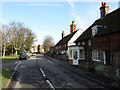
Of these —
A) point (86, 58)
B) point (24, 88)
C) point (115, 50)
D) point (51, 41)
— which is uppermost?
point (51, 41)

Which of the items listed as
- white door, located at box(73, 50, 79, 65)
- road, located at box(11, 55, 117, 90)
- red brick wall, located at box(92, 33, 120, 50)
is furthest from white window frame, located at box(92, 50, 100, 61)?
A: road, located at box(11, 55, 117, 90)

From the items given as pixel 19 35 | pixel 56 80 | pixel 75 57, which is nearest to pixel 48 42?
pixel 19 35

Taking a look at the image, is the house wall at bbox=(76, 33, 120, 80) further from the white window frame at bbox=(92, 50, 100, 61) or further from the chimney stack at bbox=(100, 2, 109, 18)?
the chimney stack at bbox=(100, 2, 109, 18)

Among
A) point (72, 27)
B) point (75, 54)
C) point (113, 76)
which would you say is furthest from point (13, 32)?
point (113, 76)

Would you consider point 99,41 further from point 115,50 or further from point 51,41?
point 51,41

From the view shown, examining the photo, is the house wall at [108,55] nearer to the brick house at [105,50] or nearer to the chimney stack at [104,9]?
the brick house at [105,50]

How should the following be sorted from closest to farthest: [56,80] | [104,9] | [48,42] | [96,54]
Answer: [56,80], [96,54], [104,9], [48,42]

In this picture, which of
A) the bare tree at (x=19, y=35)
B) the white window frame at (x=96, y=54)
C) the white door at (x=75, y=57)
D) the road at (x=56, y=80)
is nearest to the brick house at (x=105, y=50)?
the white window frame at (x=96, y=54)

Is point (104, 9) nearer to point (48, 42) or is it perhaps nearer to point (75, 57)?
point (75, 57)

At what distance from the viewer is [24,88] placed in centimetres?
779

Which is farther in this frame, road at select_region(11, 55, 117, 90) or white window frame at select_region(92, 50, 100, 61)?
white window frame at select_region(92, 50, 100, 61)

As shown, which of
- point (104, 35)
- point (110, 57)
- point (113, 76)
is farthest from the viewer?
point (104, 35)

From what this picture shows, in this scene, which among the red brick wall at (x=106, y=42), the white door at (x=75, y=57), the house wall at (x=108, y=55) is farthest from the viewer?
the white door at (x=75, y=57)

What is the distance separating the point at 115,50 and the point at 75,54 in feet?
29.3
